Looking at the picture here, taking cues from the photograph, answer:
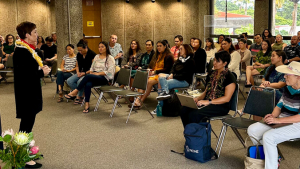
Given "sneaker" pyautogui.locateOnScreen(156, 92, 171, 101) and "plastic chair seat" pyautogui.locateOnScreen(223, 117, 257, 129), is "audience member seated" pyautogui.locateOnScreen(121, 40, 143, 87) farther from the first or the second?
"plastic chair seat" pyautogui.locateOnScreen(223, 117, 257, 129)

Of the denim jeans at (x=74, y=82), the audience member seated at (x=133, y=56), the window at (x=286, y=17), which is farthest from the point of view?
the window at (x=286, y=17)

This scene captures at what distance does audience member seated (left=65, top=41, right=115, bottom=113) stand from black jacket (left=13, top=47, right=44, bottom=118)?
10.3 ft

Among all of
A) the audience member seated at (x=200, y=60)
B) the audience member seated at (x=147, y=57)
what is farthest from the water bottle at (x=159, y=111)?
the audience member seated at (x=200, y=60)

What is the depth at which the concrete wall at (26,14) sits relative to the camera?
1416 centimetres

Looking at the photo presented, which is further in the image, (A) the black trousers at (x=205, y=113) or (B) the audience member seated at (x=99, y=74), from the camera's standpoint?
(B) the audience member seated at (x=99, y=74)

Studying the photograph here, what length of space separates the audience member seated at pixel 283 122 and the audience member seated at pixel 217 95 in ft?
2.51

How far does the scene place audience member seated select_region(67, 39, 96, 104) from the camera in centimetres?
811

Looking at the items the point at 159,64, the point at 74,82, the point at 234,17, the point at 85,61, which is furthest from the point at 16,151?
the point at 234,17

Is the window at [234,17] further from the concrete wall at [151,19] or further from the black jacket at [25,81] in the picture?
the black jacket at [25,81]

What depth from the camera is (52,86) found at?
10820mm

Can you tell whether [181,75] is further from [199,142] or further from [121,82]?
[199,142]

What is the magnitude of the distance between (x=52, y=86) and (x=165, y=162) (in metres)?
7.12

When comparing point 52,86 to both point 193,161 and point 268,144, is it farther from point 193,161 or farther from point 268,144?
point 268,144

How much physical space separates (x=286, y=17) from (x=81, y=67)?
7562 mm
